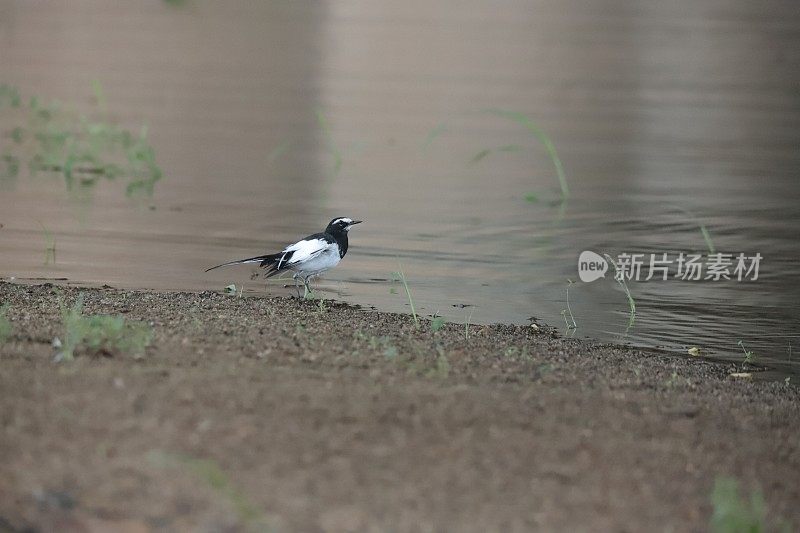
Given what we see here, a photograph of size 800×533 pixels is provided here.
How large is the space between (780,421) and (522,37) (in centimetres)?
2569

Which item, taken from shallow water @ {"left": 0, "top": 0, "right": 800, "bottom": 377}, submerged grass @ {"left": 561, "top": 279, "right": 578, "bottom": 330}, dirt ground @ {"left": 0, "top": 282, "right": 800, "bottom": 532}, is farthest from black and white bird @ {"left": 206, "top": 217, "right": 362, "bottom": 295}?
dirt ground @ {"left": 0, "top": 282, "right": 800, "bottom": 532}

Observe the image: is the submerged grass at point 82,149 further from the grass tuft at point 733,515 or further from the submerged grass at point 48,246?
the grass tuft at point 733,515

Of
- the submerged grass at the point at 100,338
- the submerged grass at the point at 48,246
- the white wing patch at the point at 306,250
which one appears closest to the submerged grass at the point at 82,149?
the submerged grass at the point at 48,246

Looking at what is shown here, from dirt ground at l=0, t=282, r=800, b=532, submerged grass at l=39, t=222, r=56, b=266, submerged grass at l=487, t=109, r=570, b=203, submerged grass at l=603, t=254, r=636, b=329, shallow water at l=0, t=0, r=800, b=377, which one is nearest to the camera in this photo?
dirt ground at l=0, t=282, r=800, b=532

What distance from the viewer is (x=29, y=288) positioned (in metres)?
7.68

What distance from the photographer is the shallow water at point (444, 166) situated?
9.01m

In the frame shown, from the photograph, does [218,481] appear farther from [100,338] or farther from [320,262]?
[320,262]

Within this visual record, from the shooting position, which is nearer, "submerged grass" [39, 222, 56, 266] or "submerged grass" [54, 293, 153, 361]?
"submerged grass" [54, 293, 153, 361]

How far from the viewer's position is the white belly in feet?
27.0

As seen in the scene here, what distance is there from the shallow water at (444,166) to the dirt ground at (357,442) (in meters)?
1.38

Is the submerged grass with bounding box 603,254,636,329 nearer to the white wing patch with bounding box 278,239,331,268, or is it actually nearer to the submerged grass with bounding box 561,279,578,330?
the submerged grass with bounding box 561,279,578,330

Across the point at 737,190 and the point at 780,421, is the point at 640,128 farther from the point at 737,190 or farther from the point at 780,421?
the point at 780,421

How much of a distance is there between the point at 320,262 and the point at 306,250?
147mm

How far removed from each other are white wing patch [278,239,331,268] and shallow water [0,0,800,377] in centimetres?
48
